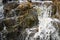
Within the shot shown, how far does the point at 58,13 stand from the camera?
26.1 ft

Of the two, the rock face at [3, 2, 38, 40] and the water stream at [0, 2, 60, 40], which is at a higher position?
the rock face at [3, 2, 38, 40]

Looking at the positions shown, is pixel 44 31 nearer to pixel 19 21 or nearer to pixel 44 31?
pixel 44 31

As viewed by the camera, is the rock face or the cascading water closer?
the cascading water

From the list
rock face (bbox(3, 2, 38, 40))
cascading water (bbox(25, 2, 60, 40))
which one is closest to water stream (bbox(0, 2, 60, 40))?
cascading water (bbox(25, 2, 60, 40))

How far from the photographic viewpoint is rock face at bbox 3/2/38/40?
21.0 feet

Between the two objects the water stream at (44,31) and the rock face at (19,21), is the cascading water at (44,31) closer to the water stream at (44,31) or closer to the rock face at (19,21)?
the water stream at (44,31)

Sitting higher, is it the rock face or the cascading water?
the rock face

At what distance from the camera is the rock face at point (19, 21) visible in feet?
21.0

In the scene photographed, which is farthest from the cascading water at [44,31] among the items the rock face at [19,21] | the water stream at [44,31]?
the rock face at [19,21]

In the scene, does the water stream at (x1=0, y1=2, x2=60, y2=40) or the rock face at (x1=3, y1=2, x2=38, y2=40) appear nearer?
the water stream at (x1=0, y1=2, x2=60, y2=40)

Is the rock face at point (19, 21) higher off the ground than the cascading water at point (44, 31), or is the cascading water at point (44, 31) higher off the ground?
the rock face at point (19, 21)

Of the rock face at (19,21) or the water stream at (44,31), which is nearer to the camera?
the water stream at (44,31)

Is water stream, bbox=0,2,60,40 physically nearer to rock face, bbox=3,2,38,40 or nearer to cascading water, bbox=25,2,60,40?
cascading water, bbox=25,2,60,40

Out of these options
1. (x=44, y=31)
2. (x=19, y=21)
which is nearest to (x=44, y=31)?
(x=44, y=31)
